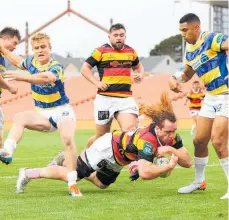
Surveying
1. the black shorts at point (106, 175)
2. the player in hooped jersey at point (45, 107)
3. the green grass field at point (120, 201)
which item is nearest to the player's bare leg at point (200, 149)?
the green grass field at point (120, 201)

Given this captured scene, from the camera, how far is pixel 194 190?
984 cm

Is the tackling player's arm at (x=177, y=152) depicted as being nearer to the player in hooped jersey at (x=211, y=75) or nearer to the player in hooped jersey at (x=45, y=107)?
the player in hooped jersey at (x=211, y=75)

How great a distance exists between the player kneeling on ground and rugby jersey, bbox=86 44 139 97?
6.40ft

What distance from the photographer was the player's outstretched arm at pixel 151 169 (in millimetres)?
8547

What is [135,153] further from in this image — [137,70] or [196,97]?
[196,97]

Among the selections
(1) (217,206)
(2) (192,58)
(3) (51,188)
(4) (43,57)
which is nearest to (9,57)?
(4) (43,57)

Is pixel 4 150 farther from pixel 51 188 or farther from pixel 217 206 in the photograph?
pixel 217 206

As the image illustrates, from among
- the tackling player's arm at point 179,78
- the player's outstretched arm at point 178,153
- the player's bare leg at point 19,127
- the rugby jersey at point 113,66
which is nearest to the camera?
the player's outstretched arm at point 178,153

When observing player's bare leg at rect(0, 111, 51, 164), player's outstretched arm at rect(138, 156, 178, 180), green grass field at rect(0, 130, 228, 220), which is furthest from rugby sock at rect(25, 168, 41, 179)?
player's outstretched arm at rect(138, 156, 178, 180)

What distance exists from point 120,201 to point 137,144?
673mm

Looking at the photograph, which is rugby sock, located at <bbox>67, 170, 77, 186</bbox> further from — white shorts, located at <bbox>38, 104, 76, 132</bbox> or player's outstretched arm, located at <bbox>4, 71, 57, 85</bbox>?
player's outstretched arm, located at <bbox>4, 71, 57, 85</bbox>

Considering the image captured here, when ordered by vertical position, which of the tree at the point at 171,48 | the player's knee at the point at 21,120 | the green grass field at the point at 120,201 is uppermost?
the player's knee at the point at 21,120

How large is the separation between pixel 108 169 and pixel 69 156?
21.4 inches

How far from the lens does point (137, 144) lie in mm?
8875
